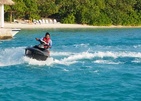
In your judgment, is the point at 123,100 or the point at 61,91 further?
the point at 61,91

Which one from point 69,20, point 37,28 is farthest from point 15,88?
point 69,20

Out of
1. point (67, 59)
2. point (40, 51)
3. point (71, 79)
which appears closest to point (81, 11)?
point (67, 59)

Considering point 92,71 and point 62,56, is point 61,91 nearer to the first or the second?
point 92,71

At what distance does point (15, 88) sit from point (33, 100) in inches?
71.3

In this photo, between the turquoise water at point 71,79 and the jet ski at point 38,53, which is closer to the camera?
the turquoise water at point 71,79

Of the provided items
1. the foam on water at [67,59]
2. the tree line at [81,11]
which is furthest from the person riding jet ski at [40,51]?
the tree line at [81,11]

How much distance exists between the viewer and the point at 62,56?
2434 cm

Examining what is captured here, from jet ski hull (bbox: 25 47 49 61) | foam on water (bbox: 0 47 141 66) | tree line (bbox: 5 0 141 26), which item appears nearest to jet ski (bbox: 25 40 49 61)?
jet ski hull (bbox: 25 47 49 61)

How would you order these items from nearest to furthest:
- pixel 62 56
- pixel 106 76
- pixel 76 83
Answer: pixel 76 83 → pixel 106 76 → pixel 62 56

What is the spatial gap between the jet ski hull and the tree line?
3904cm

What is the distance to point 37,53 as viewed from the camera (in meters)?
19.8

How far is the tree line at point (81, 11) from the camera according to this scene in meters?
62.0

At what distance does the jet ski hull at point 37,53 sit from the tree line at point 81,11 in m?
39.0

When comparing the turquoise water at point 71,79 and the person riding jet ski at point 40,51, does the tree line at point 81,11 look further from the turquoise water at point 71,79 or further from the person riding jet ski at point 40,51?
the person riding jet ski at point 40,51
